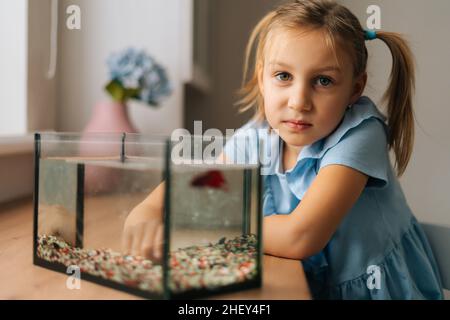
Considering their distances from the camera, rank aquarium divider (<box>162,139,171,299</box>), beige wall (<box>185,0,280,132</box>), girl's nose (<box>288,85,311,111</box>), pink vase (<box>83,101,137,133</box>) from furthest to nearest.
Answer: beige wall (<box>185,0,280,132</box>)
pink vase (<box>83,101,137,133</box>)
girl's nose (<box>288,85,311,111</box>)
aquarium divider (<box>162,139,171,299</box>)

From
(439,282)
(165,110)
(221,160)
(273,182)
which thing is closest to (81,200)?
(221,160)

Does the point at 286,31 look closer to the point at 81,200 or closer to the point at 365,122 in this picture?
the point at 365,122

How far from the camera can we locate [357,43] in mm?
894

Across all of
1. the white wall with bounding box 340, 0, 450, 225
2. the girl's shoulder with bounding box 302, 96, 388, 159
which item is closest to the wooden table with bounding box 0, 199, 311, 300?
the girl's shoulder with bounding box 302, 96, 388, 159

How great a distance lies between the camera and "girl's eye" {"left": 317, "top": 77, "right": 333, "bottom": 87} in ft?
2.75

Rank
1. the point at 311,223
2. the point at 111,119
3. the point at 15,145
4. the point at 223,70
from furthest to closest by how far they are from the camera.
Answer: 1. the point at 223,70
2. the point at 111,119
3. the point at 15,145
4. the point at 311,223

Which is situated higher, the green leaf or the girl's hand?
the green leaf

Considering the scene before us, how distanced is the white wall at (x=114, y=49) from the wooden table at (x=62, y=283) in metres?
1.12

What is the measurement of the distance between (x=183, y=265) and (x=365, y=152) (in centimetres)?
42

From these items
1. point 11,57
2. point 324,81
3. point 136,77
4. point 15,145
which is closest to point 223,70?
point 136,77

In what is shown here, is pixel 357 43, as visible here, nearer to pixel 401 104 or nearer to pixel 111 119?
pixel 401 104

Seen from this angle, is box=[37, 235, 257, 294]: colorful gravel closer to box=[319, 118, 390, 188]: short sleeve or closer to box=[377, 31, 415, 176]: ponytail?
box=[319, 118, 390, 188]: short sleeve

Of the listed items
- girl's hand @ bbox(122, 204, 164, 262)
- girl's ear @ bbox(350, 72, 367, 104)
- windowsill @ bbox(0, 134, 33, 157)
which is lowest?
girl's hand @ bbox(122, 204, 164, 262)
